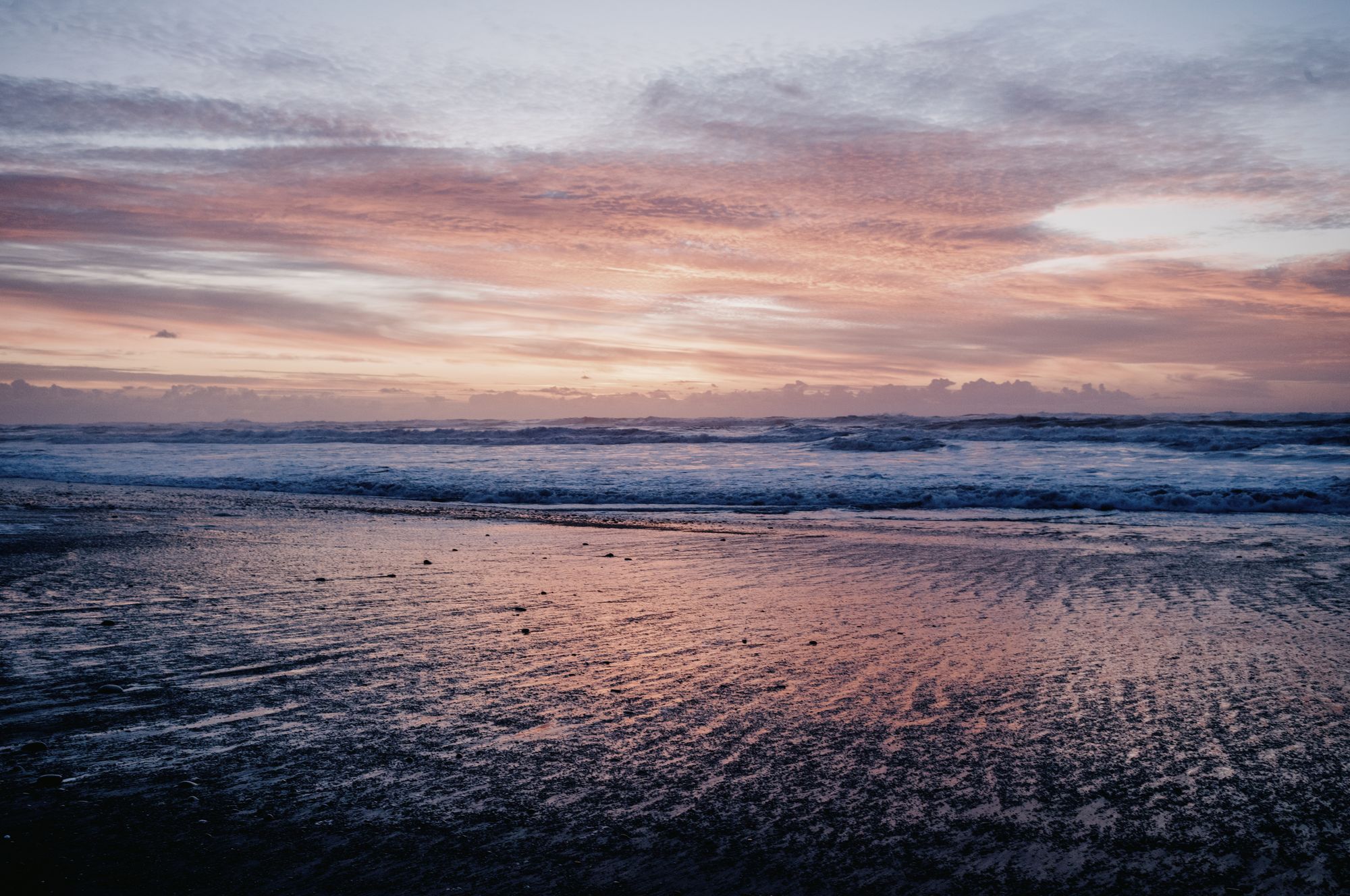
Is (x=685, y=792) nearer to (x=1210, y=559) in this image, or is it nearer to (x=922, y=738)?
(x=922, y=738)

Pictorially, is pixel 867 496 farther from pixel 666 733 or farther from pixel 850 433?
pixel 850 433

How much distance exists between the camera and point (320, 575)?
25.3 ft

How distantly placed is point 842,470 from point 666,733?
62.8ft

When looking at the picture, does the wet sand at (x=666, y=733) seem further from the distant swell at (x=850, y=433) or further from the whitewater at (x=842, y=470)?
the distant swell at (x=850, y=433)

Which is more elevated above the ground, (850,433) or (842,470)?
(850,433)

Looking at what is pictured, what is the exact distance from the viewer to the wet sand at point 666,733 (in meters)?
2.58

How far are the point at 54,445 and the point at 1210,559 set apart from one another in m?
50.7

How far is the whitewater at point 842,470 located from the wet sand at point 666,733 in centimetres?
957

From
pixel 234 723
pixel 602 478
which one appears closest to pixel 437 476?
pixel 602 478

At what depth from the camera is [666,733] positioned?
12.1 ft

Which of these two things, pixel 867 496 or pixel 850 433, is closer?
pixel 867 496

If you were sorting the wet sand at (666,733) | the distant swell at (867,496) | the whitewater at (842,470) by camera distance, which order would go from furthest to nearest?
the whitewater at (842,470)
the distant swell at (867,496)
the wet sand at (666,733)

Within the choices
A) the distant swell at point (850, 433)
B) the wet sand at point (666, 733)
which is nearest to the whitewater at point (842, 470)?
the distant swell at point (850, 433)

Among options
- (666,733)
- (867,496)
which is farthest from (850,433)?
(666,733)
